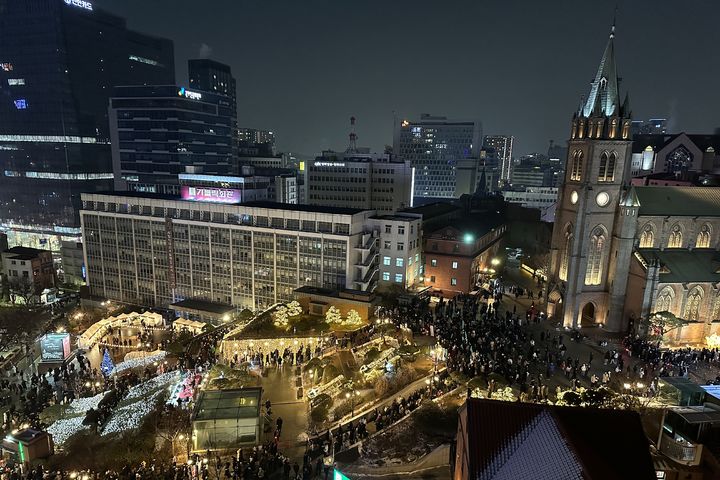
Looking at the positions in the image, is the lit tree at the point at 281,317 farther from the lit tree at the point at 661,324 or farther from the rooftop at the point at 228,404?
the lit tree at the point at 661,324

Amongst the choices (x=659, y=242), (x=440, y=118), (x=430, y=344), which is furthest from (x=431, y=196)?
(x=430, y=344)

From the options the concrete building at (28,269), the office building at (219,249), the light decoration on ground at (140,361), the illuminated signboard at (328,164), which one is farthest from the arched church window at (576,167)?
the concrete building at (28,269)

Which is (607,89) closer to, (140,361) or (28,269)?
(140,361)

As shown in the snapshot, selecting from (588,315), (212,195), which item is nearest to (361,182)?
(212,195)

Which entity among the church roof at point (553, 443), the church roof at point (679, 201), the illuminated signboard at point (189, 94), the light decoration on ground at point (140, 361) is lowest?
the light decoration on ground at point (140, 361)

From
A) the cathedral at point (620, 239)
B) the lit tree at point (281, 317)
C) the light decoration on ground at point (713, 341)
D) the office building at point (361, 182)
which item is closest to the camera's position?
the light decoration on ground at point (713, 341)
